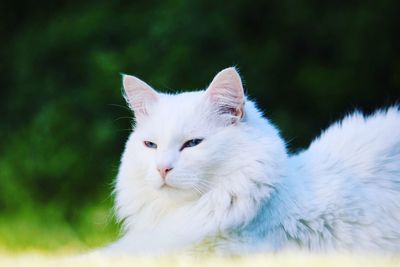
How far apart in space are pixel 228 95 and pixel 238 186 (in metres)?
0.44

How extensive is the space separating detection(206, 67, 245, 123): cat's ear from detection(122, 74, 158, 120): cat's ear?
31 centimetres

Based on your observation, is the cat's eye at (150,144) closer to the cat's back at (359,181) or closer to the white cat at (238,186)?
the white cat at (238,186)

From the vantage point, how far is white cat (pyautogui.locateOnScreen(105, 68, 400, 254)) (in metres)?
3.17

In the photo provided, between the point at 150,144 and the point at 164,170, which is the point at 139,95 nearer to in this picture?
the point at 150,144

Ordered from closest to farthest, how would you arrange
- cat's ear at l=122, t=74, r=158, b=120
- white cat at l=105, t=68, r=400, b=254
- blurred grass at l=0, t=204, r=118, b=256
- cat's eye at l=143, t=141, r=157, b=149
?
white cat at l=105, t=68, r=400, b=254, cat's eye at l=143, t=141, r=157, b=149, cat's ear at l=122, t=74, r=158, b=120, blurred grass at l=0, t=204, r=118, b=256

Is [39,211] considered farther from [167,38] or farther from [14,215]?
[167,38]

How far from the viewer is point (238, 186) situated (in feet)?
10.5

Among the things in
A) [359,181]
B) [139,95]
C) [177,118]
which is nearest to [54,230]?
[139,95]

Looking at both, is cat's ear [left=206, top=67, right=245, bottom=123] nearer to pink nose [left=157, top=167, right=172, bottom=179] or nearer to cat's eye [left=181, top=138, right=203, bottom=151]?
cat's eye [left=181, top=138, right=203, bottom=151]

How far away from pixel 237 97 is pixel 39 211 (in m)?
3.97

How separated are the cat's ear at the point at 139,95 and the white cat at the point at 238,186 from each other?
0.01 m

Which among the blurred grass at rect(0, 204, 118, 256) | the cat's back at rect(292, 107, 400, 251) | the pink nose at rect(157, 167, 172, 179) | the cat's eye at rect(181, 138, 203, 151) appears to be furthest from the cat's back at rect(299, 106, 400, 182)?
the blurred grass at rect(0, 204, 118, 256)

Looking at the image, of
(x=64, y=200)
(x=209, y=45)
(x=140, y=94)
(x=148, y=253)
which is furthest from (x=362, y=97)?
(x=148, y=253)

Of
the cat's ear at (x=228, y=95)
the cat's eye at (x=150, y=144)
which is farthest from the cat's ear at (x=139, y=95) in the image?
the cat's ear at (x=228, y=95)
